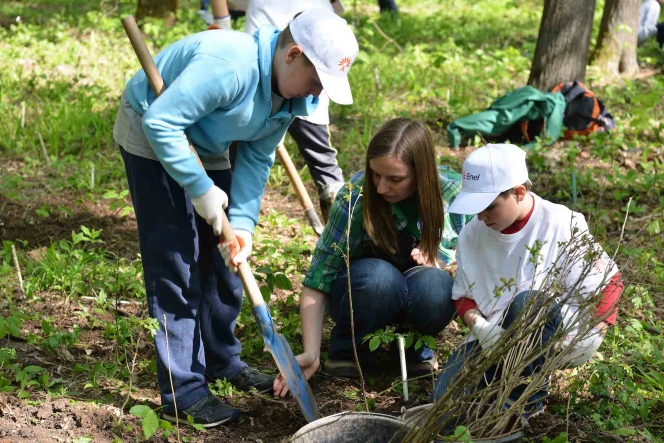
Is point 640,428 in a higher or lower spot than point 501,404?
lower

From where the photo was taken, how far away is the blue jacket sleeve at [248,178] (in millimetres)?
2648

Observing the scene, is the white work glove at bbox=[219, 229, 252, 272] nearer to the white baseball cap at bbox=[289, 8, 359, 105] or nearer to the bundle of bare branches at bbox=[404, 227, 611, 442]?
the white baseball cap at bbox=[289, 8, 359, 105]

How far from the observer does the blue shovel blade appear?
8.27ft

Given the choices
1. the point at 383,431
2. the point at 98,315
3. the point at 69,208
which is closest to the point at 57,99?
the point at 69,208

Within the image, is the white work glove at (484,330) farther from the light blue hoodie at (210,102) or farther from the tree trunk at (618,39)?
the tree trunk at (618,39)

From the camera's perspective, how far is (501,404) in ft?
7.12

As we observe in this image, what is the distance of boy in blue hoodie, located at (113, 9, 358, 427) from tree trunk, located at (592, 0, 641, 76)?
5173mm

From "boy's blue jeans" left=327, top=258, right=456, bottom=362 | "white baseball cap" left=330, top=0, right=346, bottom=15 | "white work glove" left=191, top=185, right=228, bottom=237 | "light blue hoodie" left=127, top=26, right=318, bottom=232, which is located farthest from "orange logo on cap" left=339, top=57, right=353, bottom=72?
"white baseball cap" left=330, top=0, right=346, bottom=15

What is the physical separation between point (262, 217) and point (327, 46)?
2.36 metres

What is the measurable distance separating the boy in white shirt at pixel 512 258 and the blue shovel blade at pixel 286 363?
0.45 m

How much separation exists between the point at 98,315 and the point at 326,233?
3.70 feet

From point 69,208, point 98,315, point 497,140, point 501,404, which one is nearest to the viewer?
point 501,404

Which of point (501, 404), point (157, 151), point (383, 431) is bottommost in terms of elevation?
point (383, 431)

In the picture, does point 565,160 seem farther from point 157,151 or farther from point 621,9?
point 157,151
